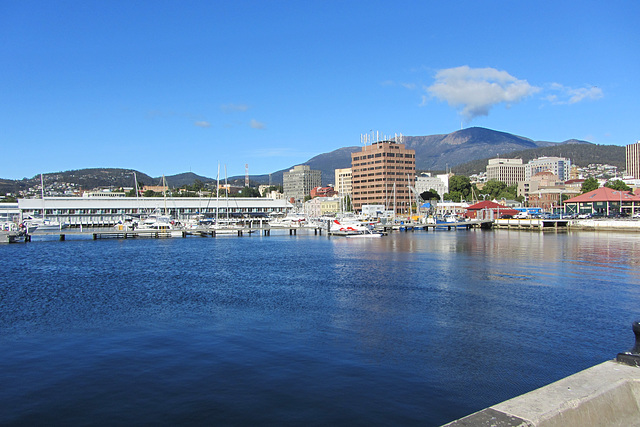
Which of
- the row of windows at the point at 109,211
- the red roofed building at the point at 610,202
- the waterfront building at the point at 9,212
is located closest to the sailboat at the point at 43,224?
the row of windows at the point at 109,211

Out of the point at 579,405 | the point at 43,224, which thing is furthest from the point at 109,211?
the point at 579,405

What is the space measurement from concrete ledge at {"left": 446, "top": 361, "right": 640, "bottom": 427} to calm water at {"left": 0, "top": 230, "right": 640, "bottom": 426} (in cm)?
550

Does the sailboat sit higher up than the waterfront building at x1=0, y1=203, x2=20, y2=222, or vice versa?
the waterfront building at x1=0, y1=203, x2=20, y2=222

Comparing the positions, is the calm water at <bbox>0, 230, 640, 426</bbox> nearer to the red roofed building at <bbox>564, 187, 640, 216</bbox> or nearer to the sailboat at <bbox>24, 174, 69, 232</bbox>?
the sailboat at <bbox>24, 174, 69, 232</bbox>

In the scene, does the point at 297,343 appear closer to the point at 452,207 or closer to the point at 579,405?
the point at 579,405

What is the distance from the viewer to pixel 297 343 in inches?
745

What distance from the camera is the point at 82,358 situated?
17.4 m

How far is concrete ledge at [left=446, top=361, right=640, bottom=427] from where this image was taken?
619cm

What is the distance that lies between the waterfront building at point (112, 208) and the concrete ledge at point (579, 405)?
133 metres

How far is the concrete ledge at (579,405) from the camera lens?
20.3ft

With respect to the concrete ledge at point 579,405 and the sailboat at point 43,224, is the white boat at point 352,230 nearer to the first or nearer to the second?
the sailboat at point 43,224

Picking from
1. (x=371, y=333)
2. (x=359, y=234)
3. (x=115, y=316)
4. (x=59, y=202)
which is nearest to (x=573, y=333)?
(x=371, y=333)

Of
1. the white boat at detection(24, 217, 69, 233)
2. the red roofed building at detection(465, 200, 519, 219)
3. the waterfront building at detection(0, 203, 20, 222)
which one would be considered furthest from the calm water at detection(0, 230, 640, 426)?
the waterfront building at detection(0, 203, 20, 222)

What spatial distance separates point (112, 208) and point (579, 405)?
6312 inches
